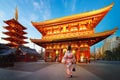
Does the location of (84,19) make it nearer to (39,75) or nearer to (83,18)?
(83,18)

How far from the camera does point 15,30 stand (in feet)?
139

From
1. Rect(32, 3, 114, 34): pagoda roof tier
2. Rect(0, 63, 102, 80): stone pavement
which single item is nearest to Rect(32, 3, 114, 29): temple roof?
Rect(32, 3, 114, 34): pagoda roof tier

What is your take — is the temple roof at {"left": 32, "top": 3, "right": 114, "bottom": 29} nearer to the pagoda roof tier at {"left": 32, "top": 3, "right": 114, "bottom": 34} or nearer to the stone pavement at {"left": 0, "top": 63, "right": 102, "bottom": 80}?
the pagoda roof tier at {"left": 32, "top": 3, "right": 114, "bottom": 34}

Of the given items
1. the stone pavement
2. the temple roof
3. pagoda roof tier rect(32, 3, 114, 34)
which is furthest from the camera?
pagoda roof tier rect(32, 3, 114, 34)

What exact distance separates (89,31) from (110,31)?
444 centimetres

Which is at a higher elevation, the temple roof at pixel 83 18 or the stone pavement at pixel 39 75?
the temple roof at pixel 83 18

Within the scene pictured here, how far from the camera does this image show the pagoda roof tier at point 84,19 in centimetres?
2289

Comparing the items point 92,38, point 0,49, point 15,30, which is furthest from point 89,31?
point 15,30

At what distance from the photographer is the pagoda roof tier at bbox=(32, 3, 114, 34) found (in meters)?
22.9

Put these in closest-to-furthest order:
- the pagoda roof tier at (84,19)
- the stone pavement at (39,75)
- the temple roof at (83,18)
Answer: the stone pavement at (39,75), the temple roof at (83,18), the pagoda roof tier at (84,19)

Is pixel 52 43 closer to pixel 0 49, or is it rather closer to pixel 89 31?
pixel 89 31

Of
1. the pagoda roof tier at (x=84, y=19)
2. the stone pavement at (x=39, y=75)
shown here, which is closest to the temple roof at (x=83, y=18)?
the pagoda roof tier at (x=84, y=19)

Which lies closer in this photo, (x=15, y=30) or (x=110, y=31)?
(x=110, y=31)

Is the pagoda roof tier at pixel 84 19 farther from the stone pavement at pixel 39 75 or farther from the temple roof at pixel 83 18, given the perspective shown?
the stone pavement at pixel 39 75
